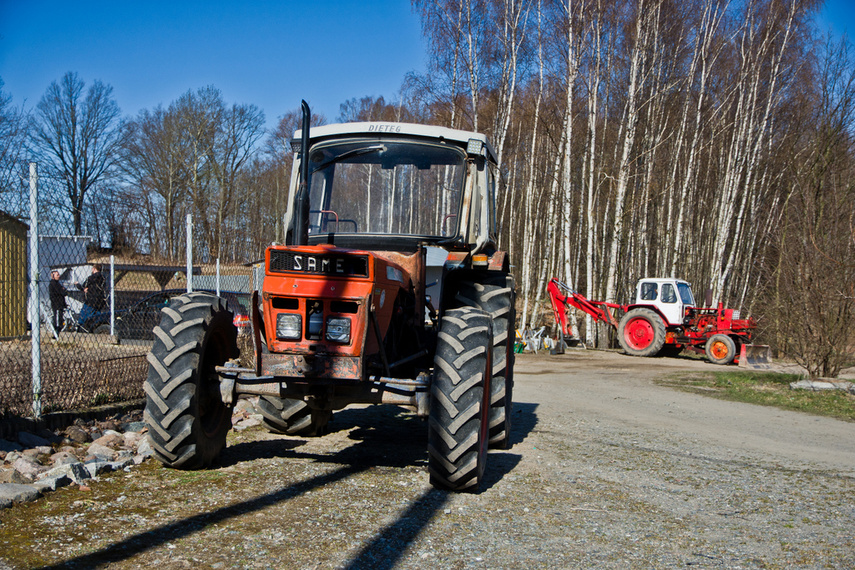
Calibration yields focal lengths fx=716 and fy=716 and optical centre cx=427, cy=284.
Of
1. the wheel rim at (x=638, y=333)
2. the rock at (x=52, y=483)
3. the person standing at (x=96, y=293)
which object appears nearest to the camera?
the rock at (x=52, y=483)

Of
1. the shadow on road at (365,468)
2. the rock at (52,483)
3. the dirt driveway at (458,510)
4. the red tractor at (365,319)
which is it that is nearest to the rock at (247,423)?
the dirt driveway at (458,510)

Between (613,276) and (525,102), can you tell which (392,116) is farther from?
(613,276)

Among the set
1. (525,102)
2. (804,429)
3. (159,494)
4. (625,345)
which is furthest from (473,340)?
(525,102)

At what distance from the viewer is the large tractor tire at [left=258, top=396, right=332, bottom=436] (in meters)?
6.13

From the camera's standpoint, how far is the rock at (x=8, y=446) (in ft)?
17.5

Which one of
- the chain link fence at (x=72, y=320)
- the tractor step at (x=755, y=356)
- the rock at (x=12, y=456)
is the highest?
the chain link fence at (x=72, y=320)

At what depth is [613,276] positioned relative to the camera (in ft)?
71.2

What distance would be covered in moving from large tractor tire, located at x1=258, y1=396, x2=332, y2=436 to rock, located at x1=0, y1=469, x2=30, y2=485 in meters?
1.89

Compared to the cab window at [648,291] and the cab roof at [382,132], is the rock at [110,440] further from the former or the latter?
the cab window at [648,291]

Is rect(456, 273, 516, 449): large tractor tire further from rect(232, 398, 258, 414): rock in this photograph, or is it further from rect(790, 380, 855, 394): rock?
rect(790, 380, 855, 394): rock

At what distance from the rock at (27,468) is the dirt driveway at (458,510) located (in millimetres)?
441

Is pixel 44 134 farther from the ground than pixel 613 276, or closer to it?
farther from the ground

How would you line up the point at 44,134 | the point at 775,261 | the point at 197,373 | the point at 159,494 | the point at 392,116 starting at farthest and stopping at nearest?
the point at 44,134
the point at 392,116
the point at 775,261
the point at 197,373
the point at 159,494

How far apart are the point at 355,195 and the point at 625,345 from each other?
15587mm
